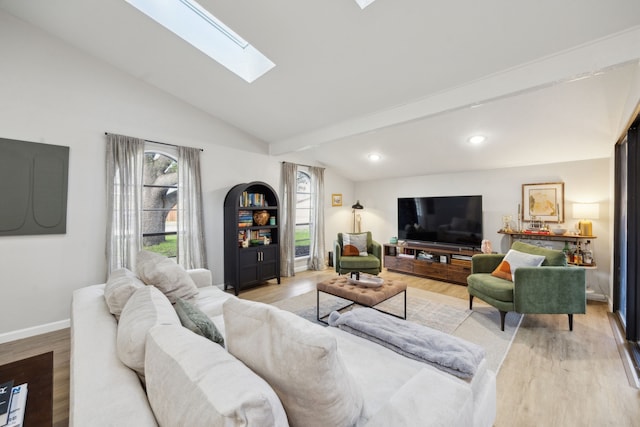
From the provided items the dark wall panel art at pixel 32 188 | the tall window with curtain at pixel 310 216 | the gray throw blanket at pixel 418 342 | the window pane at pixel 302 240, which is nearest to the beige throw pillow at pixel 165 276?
the gray throw blanket at pixel 418 342

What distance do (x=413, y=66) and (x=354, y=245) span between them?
3010 millimetres

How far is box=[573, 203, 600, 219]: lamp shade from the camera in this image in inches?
144

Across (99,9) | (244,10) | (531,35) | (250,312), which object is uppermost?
(99,9)

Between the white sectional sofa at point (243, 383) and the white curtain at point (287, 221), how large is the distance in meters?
3.80

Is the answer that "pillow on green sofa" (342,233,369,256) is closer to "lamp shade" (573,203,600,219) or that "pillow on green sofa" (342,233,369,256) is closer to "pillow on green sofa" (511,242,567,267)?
"pillow on green sofa" (511,242,567,267)

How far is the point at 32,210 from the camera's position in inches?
110

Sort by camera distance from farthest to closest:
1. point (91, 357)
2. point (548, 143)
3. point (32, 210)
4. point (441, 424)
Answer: point (548, 143)
point (32, 210)
point (91, 357)
point (441, 424)

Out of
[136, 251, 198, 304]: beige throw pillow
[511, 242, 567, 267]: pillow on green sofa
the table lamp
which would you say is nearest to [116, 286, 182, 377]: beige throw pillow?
[136, 251, 198, 304]: beige throw pillow

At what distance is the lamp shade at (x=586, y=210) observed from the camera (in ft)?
12.0

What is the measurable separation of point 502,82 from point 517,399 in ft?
8.31

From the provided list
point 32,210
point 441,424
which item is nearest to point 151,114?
point 32,210

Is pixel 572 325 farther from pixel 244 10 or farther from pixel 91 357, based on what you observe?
pixel 244 10

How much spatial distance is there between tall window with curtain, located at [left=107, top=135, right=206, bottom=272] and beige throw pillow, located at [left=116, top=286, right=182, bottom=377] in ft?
7.56

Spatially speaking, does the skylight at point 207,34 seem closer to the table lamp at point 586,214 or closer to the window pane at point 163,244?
the window pane at point 163,244
